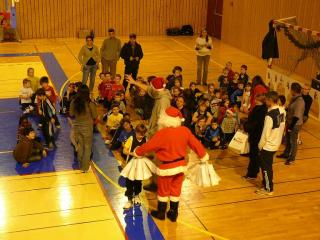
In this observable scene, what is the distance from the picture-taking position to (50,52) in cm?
1731

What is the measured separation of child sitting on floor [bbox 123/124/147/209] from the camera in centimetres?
685

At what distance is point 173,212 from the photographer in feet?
21.9

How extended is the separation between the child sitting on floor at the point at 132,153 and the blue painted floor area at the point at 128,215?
→ 148 millimetres

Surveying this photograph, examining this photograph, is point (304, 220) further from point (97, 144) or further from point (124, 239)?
point (97, 144)

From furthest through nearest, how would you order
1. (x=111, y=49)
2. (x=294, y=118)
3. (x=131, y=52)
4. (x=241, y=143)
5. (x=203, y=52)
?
(x=203, y=52)
(x=111, y=49)
(x=131, y=52)
(x=294, y=118)
(x=241, y=143)

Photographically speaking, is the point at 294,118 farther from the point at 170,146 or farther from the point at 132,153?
the point at 132,153

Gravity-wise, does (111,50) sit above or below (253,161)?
above

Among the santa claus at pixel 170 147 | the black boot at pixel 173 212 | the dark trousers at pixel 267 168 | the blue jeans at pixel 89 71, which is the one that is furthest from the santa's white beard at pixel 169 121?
the blue jeans at pixel 89 71

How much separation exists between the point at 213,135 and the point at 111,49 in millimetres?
4398

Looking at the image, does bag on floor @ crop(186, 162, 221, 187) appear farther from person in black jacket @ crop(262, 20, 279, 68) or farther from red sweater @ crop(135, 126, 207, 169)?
person in black jacket @ crop(262, 20, 279, 68)

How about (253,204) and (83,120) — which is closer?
(253,204)

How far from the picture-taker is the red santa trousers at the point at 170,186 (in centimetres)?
636

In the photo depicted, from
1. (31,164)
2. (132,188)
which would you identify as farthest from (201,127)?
(31,164)

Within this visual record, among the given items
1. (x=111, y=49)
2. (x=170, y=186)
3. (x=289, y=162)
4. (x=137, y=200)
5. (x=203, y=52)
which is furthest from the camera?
(x=203, y=52)
